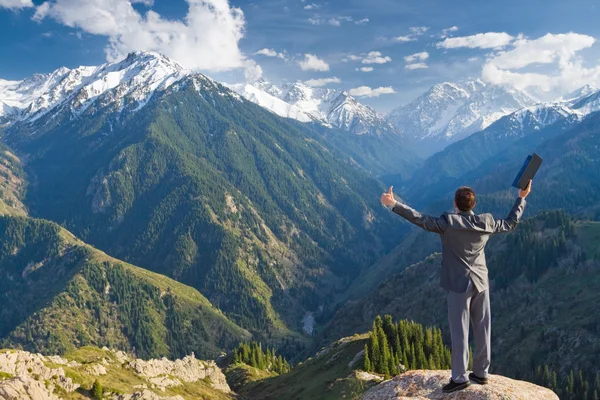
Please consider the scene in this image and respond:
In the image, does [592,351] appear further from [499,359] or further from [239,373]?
[239,373]

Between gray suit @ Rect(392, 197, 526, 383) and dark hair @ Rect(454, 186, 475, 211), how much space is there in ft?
0.81

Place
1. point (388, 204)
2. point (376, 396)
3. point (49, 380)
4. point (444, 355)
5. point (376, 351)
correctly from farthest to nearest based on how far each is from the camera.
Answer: point (444, 355)
point (376, 351)
point (49, 380)
point (376, 396)
point (388, 204)

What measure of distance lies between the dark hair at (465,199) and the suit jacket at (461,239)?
0.24 m

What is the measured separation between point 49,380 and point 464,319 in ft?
340

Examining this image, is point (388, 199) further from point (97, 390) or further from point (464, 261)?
point (97, 390)

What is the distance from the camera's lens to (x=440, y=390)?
1767 centimetres

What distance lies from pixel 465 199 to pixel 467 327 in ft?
14.6

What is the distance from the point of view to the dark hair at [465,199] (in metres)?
15.0

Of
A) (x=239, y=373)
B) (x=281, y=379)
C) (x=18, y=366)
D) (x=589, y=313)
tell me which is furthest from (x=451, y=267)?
(x=589, y=313)

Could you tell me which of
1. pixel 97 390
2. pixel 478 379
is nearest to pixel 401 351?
pixel 97 390

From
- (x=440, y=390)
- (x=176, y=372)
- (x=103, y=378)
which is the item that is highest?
(x=440, y=390)

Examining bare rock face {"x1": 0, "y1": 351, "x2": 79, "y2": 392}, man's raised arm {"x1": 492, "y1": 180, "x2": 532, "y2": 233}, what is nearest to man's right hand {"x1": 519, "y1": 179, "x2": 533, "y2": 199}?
man's raised arm {"x1": 492, "y1": 180, "x2": 532, "y2": 233}

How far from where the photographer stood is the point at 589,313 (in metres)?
174

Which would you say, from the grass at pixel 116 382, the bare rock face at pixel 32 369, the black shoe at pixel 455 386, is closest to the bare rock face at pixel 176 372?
the grass at pixel 116 382
